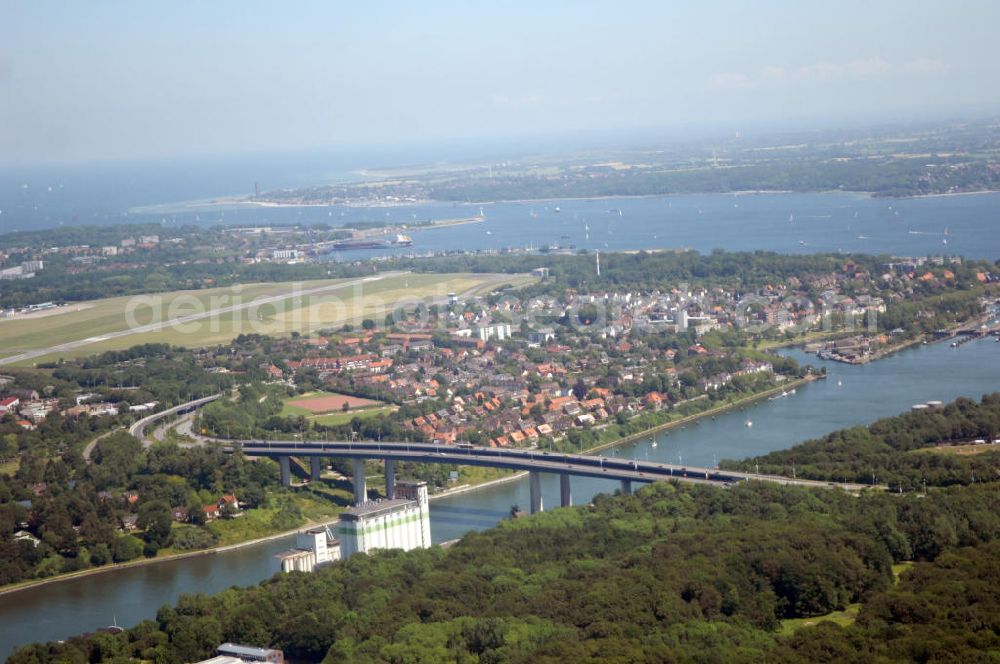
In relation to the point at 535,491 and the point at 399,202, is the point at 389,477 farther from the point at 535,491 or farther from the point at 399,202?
the point at 399,202

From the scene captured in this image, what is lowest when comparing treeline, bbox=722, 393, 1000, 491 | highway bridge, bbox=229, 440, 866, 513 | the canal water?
the canal water

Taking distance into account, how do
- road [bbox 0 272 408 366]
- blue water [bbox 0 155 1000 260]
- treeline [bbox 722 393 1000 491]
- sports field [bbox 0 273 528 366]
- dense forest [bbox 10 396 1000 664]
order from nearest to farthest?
dense forest [bbox 10 396 1000 664], treeline [bbox 722 393 1000 491], road [bbox 0 272 408 366], sports field [bbox 0 273 528 366], blue water [bbox 0 155 1000 260]

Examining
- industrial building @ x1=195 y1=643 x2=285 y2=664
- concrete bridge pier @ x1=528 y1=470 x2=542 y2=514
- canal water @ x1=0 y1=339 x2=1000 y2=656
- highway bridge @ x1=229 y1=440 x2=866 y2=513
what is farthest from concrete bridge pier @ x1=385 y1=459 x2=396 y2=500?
industrial building @ x1=195 y1=643 x2=285 y2=664

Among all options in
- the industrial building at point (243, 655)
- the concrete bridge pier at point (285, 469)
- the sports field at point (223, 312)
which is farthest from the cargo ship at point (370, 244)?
the industrial building at point (243, 655)

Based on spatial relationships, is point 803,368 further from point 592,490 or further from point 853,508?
point 853,508

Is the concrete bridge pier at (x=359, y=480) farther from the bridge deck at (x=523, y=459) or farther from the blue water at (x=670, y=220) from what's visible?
the blue water at (x=670, y=220)

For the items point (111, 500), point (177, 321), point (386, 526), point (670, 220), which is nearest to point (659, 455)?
point (386, 526)

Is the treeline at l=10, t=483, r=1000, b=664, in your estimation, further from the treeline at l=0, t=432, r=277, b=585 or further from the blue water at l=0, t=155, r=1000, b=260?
the blue water at l=0, t=155, r=1000, b=260
